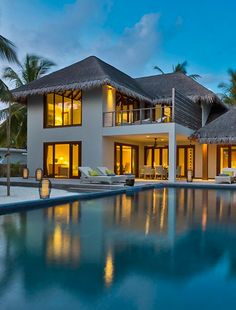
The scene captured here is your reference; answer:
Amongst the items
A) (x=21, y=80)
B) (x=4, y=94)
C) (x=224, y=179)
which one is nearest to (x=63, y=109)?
(x=4, y=94)

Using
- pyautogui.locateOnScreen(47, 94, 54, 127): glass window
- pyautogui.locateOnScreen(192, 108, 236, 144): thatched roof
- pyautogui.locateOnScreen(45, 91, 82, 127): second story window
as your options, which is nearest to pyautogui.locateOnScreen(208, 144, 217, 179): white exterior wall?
pyautogui.locateOnScreen(192, 108, 236, 144): thatched roof

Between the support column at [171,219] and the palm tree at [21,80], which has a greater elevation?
the palm tree at [21,80]

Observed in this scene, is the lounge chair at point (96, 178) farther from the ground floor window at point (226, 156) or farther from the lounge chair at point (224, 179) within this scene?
the ground floor window at point (226, 156)

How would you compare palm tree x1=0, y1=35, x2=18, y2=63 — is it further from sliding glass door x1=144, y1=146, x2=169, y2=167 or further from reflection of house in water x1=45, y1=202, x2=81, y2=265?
sliding glass door x1=144, y1=146, x2=169, y2=167

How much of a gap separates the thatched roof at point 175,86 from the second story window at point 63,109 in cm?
448

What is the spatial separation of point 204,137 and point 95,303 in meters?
14.8

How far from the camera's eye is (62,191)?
1151cm

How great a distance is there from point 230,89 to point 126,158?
14594 millimetres

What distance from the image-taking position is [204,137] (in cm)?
1683

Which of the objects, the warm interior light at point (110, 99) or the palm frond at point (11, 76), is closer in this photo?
the warm interior light at point (110, 99)

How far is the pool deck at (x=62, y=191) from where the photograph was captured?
316 inches

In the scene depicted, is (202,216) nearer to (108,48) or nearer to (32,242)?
(32,242)

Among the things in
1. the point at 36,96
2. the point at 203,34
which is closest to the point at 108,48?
the point at 203,34

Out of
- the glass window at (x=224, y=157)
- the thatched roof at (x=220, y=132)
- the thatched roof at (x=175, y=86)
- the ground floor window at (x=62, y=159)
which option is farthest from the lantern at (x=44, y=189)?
the glass window at (x=224, y=157)
